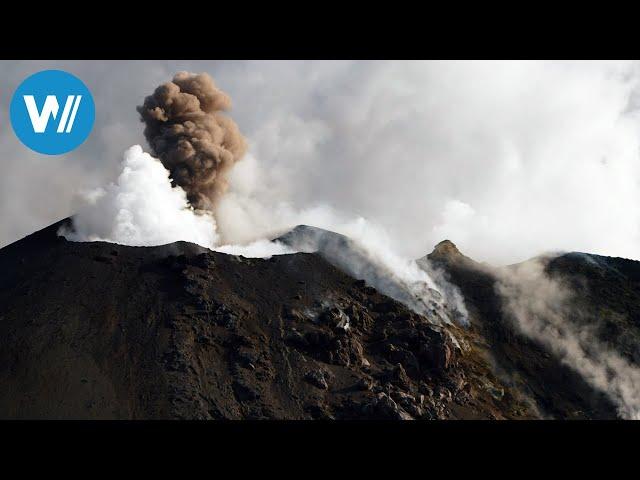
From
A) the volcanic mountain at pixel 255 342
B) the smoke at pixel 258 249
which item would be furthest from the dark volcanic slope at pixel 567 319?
the smoke at pixel 258 249

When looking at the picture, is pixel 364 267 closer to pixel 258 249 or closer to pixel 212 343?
pixel 258 249

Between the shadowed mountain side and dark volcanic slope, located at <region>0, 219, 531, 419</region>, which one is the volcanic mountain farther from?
the shadowed mountain side

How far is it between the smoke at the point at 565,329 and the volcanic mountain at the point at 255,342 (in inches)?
92.8

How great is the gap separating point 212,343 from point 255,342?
6.15 meters

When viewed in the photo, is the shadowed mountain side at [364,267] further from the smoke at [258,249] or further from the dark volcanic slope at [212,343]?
the dark volcanic slope at [212,343]

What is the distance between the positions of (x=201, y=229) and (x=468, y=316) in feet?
183

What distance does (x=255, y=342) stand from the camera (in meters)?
86.9

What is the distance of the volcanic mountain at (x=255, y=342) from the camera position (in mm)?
74750

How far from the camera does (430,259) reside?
13188 cm

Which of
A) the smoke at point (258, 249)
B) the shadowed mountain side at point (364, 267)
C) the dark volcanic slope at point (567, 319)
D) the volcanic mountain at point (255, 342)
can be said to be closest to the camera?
the volcanic mountain at point (255, 342)

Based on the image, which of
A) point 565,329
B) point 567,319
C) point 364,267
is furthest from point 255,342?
point 567,319

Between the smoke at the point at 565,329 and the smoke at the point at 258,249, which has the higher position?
the smoke at the point at 258,249

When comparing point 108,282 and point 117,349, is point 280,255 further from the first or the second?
point 117,349
